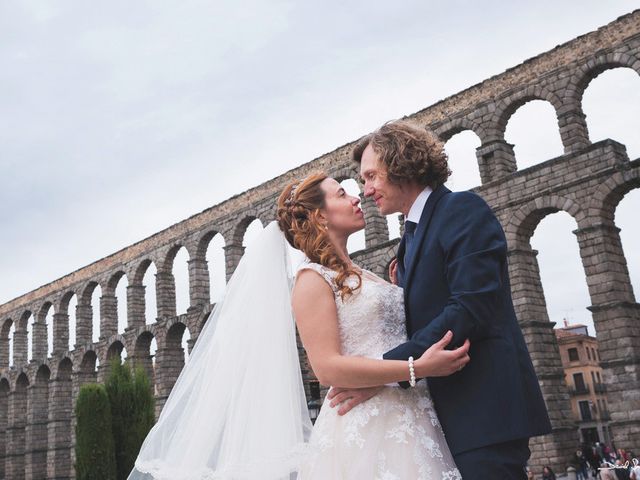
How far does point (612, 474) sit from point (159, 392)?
19.5m

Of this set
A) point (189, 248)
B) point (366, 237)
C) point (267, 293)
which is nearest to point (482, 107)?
point (366, 237)

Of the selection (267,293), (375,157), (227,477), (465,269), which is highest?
(375,157)

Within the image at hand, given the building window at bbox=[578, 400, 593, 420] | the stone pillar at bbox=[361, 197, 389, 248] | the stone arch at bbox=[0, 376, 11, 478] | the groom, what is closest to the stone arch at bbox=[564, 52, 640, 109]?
the stone pillar at bbox=[361, 197, 389, 248]

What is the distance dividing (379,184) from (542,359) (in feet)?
51.6

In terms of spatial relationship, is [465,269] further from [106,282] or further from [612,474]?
[106,282]

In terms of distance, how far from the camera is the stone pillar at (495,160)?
19.1 meters

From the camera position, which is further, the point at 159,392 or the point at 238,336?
the point at 159,392

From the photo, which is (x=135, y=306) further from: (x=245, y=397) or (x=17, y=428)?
(x=245, y=397)

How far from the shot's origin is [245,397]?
3.31 m

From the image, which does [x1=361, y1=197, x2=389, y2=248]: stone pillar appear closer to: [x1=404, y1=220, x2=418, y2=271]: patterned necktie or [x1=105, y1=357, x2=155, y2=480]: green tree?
[x1=105, y1=357, x2=155, y2=480]: green tree

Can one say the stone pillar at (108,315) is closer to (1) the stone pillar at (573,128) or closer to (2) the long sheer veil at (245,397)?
(1) the stone pillar at (573,128)

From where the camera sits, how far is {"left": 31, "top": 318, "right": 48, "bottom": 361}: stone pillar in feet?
122

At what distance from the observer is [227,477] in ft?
9.90

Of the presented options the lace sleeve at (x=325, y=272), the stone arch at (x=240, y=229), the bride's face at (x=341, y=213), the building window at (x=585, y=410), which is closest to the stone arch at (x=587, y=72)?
the stone arch at (x=240, y=229)
